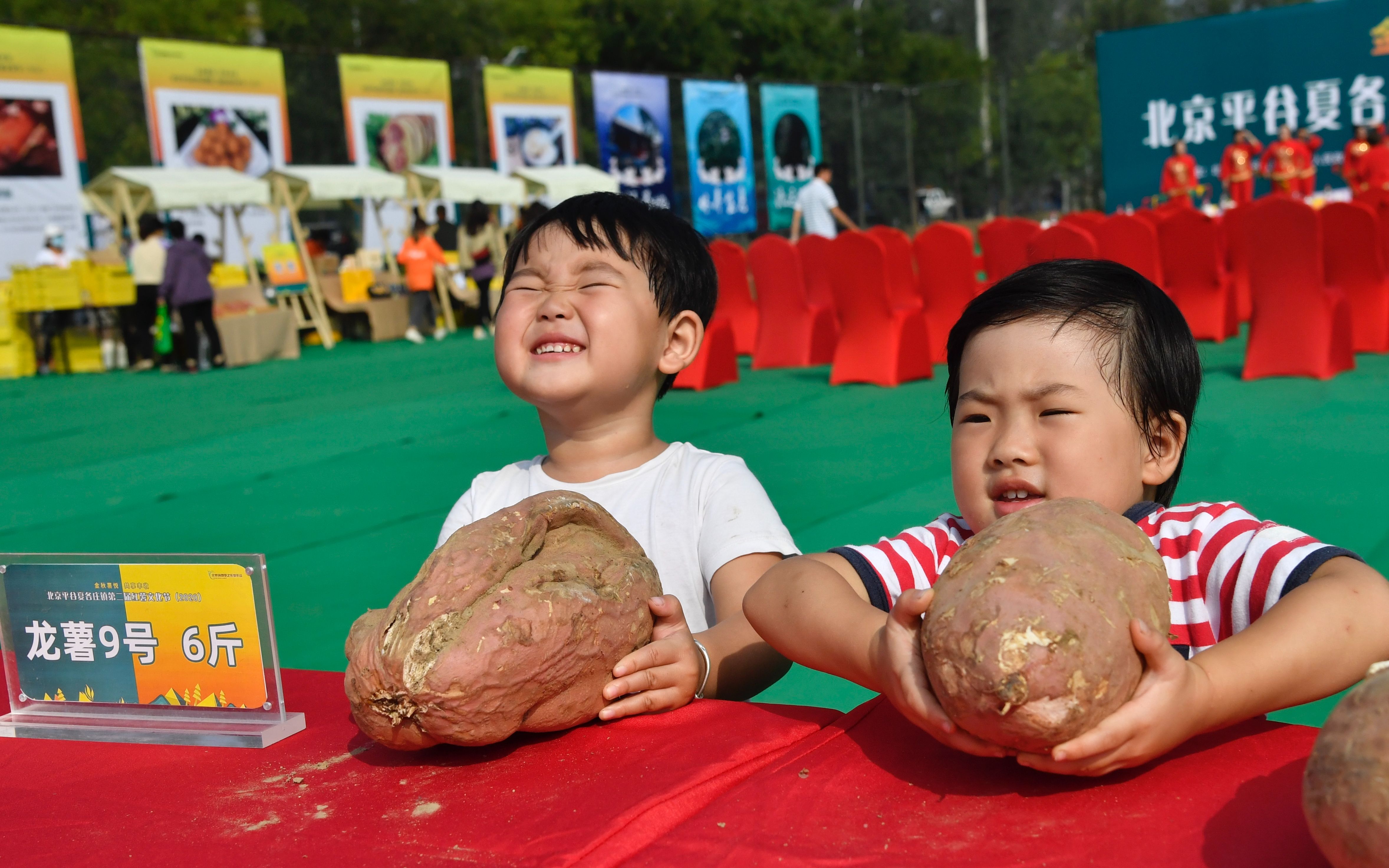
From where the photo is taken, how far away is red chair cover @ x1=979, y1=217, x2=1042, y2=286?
31.0ft

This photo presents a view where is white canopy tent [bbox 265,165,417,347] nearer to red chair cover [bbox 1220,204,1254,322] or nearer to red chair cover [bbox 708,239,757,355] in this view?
red chair cover [bbox 708,239,757,355]

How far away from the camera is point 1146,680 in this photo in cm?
104

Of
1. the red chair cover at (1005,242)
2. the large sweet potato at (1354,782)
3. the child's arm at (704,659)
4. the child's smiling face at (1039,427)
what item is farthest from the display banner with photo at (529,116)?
the large sweet potato at (1354,782)

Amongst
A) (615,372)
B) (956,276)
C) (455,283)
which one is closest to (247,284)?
(455,283)

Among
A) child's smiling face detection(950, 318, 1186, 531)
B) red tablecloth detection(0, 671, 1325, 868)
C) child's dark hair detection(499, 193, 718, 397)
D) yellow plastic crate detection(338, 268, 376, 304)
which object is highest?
yellow plastic crate detection(338, 268, 376, 304)

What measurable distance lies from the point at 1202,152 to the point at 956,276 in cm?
→ 1846

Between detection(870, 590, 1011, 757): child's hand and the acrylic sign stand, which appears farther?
the acrylic sign stand

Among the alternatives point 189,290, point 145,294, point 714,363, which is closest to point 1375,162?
point 714,363

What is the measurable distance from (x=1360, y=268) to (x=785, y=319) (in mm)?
4375

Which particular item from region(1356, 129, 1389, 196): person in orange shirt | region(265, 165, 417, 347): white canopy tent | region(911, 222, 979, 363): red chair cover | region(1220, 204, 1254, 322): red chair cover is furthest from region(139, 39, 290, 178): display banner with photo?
region(1356, 129, 1389, 196): person in orange shirt

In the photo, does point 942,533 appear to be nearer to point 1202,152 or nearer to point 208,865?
point 208,865

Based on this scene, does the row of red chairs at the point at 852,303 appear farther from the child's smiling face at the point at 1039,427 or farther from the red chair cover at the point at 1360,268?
the child's smiling face at the point at 1039,427

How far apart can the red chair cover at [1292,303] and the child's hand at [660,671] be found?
703cm

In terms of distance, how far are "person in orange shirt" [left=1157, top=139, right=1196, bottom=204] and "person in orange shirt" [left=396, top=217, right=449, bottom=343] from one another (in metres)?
13.6
